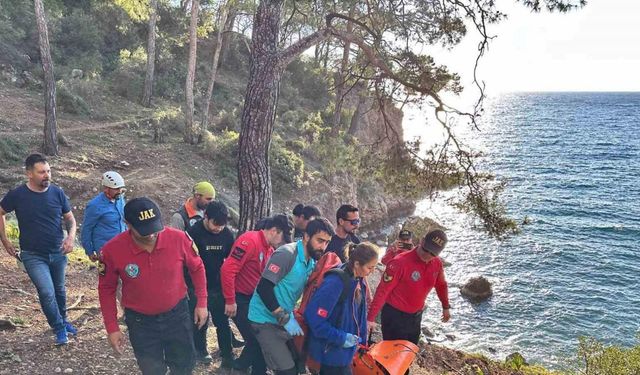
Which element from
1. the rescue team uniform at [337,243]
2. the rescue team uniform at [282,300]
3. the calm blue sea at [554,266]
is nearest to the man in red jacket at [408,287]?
the rescue team uniform at [337,243]

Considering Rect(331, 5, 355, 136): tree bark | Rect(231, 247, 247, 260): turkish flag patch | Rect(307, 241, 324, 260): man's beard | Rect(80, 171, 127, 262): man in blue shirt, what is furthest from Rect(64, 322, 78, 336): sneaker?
Rect(331, 5, 355, 136): tree bark

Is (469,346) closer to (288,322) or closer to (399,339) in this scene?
(399,339)

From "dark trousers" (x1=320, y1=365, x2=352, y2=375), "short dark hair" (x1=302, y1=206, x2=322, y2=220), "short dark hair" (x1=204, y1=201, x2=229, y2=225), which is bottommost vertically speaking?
"dark trousers" (x1=320, y1=365, x2=352, y2=375)

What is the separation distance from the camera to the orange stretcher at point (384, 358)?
430 cm

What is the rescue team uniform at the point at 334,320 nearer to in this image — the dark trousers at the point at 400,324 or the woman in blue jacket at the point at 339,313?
the woman in blue jacket at the point at 339,313

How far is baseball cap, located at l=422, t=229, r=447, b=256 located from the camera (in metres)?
4.76

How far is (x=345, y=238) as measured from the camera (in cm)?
559

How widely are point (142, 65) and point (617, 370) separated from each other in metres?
24.5

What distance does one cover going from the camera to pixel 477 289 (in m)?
16.9

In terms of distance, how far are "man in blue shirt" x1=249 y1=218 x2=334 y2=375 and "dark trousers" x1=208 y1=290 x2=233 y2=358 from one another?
0.91m

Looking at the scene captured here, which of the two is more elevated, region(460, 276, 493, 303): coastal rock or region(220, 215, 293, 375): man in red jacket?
region(220, 215, 293, 375): man in red jacket

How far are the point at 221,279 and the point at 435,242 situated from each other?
2.29 meters

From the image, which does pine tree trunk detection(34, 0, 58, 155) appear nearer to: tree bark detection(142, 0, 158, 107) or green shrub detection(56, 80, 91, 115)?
green shrub detection(56, 80, 91, 115)

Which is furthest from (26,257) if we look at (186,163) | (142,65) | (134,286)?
(142,65)
